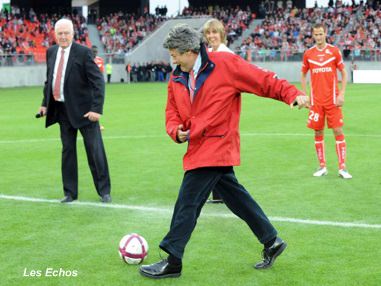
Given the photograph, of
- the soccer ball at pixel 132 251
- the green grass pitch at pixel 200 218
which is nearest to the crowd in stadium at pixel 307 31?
the green grass pitch at pixel 200 218

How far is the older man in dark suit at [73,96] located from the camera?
8375 millimetres

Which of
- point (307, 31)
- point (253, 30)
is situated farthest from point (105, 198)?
point (253, 30)

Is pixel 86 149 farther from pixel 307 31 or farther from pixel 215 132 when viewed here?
pixel 307 31

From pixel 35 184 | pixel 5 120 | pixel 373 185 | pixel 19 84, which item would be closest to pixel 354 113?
pixel 5 120

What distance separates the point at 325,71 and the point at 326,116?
2.18 ft

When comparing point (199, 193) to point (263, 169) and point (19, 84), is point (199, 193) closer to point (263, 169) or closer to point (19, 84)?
point (263, 169)

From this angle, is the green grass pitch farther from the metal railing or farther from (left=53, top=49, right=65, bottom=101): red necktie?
the metal railing

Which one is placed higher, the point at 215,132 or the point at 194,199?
the point at 215,132

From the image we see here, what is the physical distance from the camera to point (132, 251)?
6.00 metres

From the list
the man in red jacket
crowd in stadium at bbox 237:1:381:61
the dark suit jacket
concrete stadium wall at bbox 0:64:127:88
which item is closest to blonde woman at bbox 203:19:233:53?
the dark suit jacket

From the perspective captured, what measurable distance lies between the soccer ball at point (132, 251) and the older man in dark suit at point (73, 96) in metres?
2.60

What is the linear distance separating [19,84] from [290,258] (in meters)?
39.8

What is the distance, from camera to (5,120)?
2039 centimetres

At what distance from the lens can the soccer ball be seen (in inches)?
236
